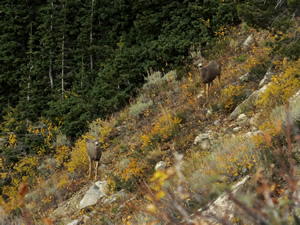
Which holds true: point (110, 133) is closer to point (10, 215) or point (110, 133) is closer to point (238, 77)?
point (10, 215)

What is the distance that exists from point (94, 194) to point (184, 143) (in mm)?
2777

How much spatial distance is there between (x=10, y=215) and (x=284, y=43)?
9158 mm

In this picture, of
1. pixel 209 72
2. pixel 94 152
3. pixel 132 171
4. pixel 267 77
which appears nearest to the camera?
pixel 132 171

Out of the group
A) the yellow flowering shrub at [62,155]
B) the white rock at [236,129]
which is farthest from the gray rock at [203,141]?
the yellow flowering shrub at [62,155]

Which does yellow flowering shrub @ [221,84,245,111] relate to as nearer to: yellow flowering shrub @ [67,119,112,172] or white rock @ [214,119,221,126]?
white rock @ [214,119,221,126]

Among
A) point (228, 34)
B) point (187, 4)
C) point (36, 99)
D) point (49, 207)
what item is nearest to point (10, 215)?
point (49, 207)

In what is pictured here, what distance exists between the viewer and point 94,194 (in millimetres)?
8453

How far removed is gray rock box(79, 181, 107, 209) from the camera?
8.25m

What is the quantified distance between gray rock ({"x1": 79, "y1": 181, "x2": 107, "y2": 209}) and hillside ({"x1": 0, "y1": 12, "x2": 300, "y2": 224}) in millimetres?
74

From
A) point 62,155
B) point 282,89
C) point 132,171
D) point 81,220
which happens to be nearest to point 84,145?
point 62,155

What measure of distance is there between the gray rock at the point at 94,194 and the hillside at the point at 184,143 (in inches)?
2.9

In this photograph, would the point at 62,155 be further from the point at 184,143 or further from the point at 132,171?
the point at 184,143

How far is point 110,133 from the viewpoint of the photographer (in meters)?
12.0

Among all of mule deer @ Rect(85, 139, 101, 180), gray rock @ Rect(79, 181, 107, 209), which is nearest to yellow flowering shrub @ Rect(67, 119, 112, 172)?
mule deer @ Rect(85, 139, 101, 180)
